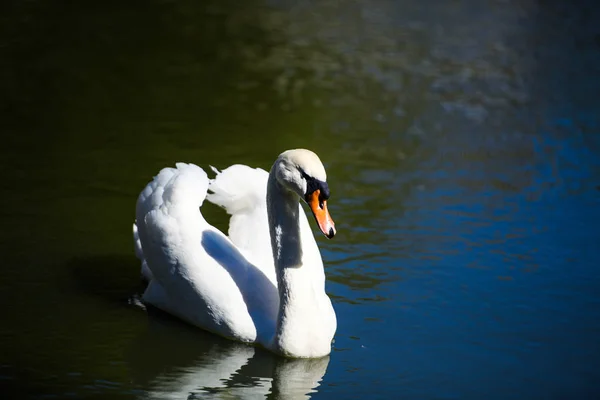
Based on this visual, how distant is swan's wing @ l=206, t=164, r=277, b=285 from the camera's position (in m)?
8.25

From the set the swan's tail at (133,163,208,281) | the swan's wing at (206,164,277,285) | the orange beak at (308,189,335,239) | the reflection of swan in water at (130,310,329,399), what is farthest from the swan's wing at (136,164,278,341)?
the orange beak at (308,189,335,239)

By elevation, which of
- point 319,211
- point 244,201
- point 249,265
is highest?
point 244,201

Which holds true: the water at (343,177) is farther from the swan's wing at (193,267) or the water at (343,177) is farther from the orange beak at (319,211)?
the orange beak at (319,211)

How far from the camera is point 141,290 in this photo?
8297 millimetres

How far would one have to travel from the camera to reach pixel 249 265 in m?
7.55

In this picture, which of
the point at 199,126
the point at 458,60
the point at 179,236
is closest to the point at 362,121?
the point at 199,126

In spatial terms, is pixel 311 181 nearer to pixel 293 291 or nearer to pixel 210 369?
pixel 293 291

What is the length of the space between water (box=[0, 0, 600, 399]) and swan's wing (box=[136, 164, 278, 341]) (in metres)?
0.19

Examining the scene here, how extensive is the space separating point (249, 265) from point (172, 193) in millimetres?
785

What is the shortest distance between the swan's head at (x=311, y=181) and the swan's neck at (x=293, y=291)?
233 mm

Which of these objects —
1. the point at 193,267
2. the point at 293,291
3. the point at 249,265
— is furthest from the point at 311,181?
the point at 193,267

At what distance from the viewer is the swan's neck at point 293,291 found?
7.07 meters

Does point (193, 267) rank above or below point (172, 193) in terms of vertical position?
below

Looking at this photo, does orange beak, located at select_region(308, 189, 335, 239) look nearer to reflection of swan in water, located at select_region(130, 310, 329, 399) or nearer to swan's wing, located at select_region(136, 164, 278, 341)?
swan's wing, located at select_region(136, 164, 278, 341)
